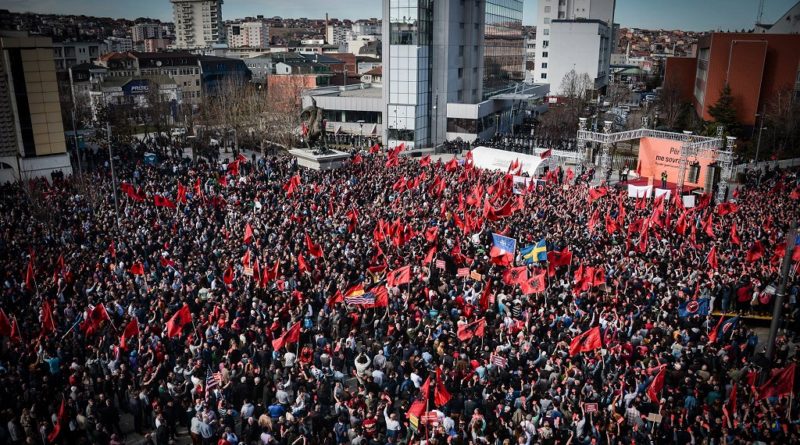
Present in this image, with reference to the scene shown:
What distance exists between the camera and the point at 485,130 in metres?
56.8

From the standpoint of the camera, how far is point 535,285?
50.6 ft

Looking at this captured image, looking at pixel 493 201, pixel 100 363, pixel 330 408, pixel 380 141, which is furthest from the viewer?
pixel 380 141

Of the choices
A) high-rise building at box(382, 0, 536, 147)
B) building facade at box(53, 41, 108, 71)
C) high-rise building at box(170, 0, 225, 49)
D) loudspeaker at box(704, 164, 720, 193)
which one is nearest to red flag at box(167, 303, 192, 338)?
loudspeaker at box(704, 164, 720, 193)

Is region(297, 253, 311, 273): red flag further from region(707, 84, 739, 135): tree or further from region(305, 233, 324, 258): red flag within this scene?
region(707, 84, 739, 135): tree

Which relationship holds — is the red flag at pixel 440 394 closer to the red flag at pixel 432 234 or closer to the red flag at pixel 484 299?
the red flag at pixel 484 299

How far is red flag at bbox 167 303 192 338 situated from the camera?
1373cm

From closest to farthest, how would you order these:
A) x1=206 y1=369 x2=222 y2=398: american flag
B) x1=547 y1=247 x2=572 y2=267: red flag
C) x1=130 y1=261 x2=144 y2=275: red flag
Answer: x1=206 y1=369 x2=222 y2=398: american flag < x1=130 y1=261 x2=144 y2=275: red flag < x1=547 y1=247 x2=572 y2=267: red flag

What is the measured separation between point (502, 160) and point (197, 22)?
528 ft

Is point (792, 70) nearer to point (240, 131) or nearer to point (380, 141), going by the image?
point (380, 141)

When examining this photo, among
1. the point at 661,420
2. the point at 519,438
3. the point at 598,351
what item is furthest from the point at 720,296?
the point at 519,438

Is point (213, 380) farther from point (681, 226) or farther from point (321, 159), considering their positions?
point (321, 159)

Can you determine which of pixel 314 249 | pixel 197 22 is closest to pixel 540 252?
pixel 314 249

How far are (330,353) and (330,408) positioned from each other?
62.5 inches

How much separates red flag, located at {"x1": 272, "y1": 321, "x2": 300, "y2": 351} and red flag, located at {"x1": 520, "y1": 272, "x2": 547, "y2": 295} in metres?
6.00
